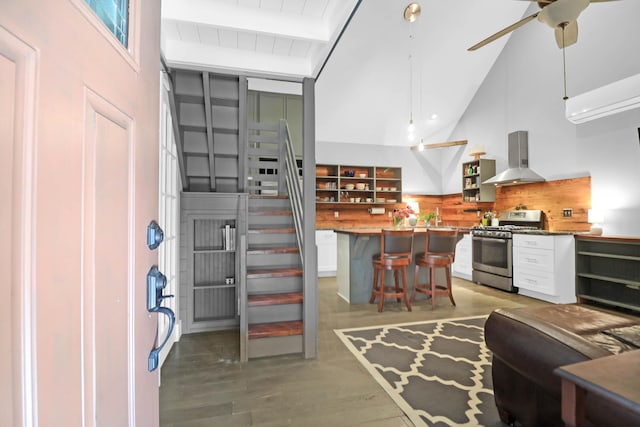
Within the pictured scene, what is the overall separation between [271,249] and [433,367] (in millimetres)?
1784

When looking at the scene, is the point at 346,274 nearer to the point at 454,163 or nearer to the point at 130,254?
the point at 130,254

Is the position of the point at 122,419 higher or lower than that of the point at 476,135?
lower

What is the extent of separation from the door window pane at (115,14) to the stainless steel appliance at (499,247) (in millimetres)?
5504

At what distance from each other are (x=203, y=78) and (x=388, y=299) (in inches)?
139

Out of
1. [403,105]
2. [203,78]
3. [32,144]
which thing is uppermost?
[403,105]

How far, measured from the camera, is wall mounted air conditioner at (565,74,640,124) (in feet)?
12.2

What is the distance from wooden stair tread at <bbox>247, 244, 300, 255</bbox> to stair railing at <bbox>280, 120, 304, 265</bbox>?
132 millimetres

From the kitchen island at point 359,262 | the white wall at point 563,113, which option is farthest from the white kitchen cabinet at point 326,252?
the white wall at point 563,113

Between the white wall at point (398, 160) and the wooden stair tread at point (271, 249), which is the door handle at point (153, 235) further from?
the white wall at point (398, 160)

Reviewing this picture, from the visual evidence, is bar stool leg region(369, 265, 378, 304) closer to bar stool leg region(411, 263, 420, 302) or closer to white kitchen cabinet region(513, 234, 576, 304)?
bar stool leg region(411, 263, 420, 302)

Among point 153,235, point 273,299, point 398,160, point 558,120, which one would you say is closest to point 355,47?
point 398,160

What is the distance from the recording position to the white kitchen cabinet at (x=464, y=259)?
5719 millimetres

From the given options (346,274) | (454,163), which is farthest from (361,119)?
(346,274)

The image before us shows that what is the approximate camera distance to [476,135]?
258 inches
